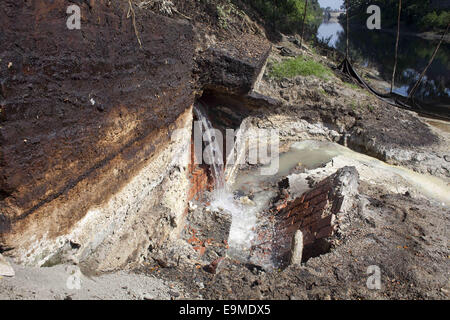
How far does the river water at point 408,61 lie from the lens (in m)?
17.9

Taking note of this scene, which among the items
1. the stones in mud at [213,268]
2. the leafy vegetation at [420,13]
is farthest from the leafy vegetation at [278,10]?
the leafy vegetation at [420,13]

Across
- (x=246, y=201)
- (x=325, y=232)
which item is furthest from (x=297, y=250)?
(x=246, y=201)

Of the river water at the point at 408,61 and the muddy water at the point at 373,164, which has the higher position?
the river water at the point at 408,61

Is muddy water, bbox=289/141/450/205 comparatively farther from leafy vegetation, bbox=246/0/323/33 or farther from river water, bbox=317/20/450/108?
river water, bbox=317/20/450/108

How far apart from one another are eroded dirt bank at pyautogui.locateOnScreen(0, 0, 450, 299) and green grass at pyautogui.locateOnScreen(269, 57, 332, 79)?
4891 mm

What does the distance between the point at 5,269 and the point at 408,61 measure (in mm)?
29964

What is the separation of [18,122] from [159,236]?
2.40 meters

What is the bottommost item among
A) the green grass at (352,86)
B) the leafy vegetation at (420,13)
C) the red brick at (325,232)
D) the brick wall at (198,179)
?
the red brick at (325,232)

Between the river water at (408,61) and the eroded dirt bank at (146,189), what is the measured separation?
14.9 metres

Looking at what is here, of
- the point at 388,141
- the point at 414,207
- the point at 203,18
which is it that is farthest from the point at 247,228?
the point at 388,141

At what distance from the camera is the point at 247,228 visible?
18.8 feet

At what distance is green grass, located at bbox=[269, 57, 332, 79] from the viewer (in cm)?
1076

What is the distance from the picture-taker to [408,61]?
25328mm

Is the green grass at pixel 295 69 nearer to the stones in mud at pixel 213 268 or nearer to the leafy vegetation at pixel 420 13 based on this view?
the stones in mud at pixel 213 268
